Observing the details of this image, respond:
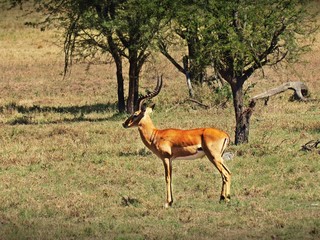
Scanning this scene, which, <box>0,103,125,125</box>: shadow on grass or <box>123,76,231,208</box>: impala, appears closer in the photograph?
<box>123,76,231,208</box>: impala

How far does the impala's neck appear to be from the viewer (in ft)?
49.9

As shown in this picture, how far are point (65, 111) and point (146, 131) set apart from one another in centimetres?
1539

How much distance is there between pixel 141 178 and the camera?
1745 centimetres

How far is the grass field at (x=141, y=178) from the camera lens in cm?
1300

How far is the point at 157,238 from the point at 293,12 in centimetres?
1031

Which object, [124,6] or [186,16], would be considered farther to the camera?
[124,6]

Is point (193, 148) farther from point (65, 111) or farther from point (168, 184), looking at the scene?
point (65, 111)

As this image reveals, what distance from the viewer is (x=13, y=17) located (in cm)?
6500

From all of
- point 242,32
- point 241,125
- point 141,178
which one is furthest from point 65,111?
point 141,178

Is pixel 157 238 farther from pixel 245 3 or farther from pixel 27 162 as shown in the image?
pixel 245 3

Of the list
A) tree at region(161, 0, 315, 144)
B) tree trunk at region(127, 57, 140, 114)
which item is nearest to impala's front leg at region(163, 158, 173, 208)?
tree at region(161, 0, 315, 144)

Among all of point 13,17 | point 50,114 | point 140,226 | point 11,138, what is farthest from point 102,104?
point 13,17

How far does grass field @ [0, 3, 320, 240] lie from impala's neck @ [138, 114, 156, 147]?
996 millimetres

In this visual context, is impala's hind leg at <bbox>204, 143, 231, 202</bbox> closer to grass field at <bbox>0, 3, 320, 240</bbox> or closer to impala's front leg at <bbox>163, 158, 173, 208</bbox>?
grass field at <bbox>0, 3, 320, 240</bbox>
